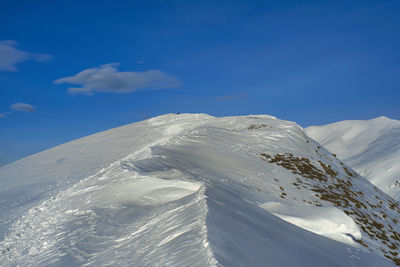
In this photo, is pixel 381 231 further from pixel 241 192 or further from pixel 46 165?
pixel 46 165

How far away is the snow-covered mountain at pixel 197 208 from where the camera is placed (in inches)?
156

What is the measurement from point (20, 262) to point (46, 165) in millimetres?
7136

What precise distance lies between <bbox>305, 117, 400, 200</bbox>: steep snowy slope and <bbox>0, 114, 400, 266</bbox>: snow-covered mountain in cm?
2129

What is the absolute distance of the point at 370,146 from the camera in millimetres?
41438

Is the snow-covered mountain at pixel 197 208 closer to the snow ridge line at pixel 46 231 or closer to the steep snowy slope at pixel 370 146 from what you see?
the snow ridge line at pixel 46 231

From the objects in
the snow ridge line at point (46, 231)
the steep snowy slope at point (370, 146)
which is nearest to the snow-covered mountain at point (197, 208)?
the snow ridge line at point (46, 231)

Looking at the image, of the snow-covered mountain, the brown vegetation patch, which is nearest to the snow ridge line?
the snow-covered mountain

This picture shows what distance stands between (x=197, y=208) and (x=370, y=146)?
42526mm

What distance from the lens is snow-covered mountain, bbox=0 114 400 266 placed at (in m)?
3.95

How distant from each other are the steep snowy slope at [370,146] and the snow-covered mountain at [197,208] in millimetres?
21295

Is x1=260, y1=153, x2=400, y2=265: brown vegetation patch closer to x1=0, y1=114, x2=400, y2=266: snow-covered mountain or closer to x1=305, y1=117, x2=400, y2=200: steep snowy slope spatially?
x1=0, y1=114, x2=400, y2=266: snow-covered mountain

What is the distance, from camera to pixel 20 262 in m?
4.30

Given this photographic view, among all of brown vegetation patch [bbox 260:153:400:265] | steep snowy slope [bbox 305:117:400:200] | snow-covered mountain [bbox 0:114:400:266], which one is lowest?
steep snowy slope [bbox 305:117:400:200]

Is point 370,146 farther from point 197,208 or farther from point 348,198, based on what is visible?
point 197,208
